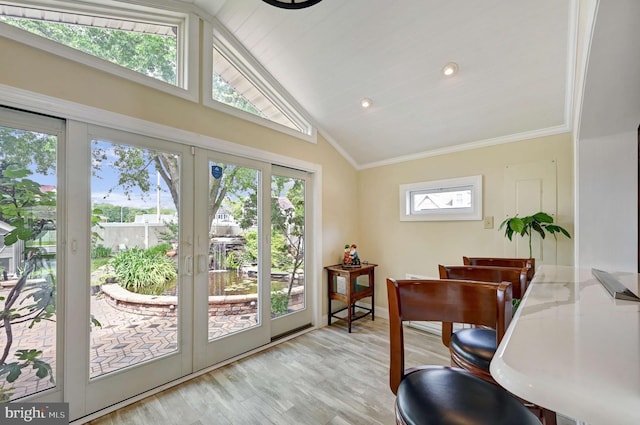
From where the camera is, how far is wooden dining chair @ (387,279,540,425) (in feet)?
2.70

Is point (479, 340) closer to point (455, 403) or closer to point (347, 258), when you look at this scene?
point (455, 403)

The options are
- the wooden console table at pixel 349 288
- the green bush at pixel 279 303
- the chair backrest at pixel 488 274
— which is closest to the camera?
the chair backrest at pixel 488 274

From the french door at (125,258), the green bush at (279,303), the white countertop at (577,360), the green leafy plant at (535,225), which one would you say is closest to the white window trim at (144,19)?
the french door at (125,258)

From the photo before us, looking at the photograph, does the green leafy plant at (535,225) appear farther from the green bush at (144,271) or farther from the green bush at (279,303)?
the green bush at (144,271)

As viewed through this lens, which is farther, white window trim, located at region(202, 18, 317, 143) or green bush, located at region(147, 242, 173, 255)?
white window trim, located at region(202, 18, 317, 143)

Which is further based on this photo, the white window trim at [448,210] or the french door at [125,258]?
the white window trim at [448,210]

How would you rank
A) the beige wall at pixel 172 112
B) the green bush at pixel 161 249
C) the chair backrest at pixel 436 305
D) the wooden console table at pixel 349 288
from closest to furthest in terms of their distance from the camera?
the chair backrest at pixel 436 305, the beige wall at pixel 172 112, the green bush at pixel 161 249, the wooden console table at pixel 349 288

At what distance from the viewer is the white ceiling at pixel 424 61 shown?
2008 millimetres

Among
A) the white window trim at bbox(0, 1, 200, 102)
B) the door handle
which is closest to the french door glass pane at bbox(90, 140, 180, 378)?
the door handle

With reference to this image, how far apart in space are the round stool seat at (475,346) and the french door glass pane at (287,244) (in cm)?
210

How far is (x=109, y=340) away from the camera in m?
2.01

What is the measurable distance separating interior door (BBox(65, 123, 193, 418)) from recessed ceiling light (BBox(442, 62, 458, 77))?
7.73 ft

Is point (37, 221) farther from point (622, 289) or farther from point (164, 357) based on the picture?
point (622, 289)

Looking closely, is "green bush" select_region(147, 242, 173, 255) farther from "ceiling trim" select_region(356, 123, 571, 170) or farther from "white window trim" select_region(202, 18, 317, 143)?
"ceiling trim" select_region(356, 123, 571, 170)
